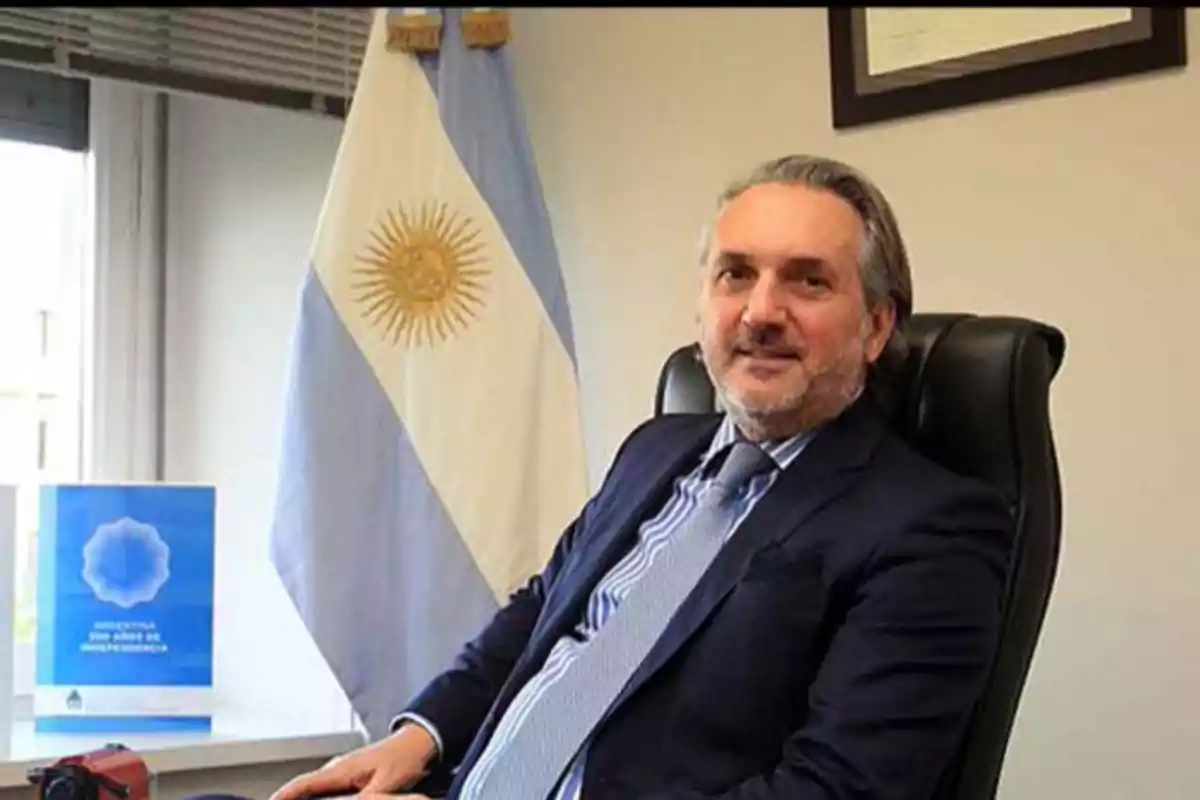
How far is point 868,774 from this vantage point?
1.18 meters

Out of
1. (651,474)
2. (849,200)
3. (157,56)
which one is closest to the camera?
(849,200)

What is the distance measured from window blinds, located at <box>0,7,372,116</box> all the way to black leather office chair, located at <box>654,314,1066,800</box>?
1.27 metres

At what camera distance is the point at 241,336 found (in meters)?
2.67

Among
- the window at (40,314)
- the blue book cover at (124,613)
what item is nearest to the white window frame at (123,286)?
the window at (40,314)

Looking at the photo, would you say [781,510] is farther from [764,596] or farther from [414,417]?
[414,417]

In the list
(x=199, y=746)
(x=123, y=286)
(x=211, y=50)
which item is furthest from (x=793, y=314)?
(x=123, y=286)

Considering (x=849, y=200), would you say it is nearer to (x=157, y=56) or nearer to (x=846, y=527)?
(x=846, y=527)

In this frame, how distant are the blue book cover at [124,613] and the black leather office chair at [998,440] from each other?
4.19ft

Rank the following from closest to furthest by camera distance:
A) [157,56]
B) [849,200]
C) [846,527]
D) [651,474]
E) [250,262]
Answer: [846,527], [849,200], [651,474], [157,56], [250,262]

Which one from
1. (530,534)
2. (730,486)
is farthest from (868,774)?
(530,534)

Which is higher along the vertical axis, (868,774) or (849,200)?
(849,200)

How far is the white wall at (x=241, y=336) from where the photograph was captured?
2.61 metres

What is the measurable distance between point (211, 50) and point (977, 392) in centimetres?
154

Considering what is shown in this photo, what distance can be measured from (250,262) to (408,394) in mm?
629
